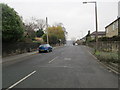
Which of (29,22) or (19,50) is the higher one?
(29,22)

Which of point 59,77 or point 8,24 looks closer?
point 59,77

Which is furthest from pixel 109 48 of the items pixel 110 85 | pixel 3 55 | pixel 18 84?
pixel 18 84

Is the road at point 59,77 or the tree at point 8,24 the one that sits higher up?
the tree at point 8,24

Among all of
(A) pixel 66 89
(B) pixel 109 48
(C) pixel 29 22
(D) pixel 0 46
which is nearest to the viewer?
(A) pixel 66 89

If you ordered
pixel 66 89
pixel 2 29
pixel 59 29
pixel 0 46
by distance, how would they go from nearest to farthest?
pixel 66 89, pixel 2 29, pixel 0 46, pixel 59 29

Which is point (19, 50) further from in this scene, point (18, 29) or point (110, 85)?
point (110, 85)

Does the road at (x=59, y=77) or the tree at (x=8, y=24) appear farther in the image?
the tree at (x=8, y=24)

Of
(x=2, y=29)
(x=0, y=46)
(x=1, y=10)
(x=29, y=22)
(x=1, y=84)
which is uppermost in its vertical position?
(x=29, y=22)

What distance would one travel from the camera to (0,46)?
1689cm

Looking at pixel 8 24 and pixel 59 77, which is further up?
pixel 8 24

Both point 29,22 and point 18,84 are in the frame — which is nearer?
point 18,84

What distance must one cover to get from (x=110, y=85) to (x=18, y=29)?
14.0 meters

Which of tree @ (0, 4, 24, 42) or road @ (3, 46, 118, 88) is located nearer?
road @ (3, 46, 118, 88)

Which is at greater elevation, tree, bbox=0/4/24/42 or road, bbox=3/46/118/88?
tree, bbox=0/4/24/42
